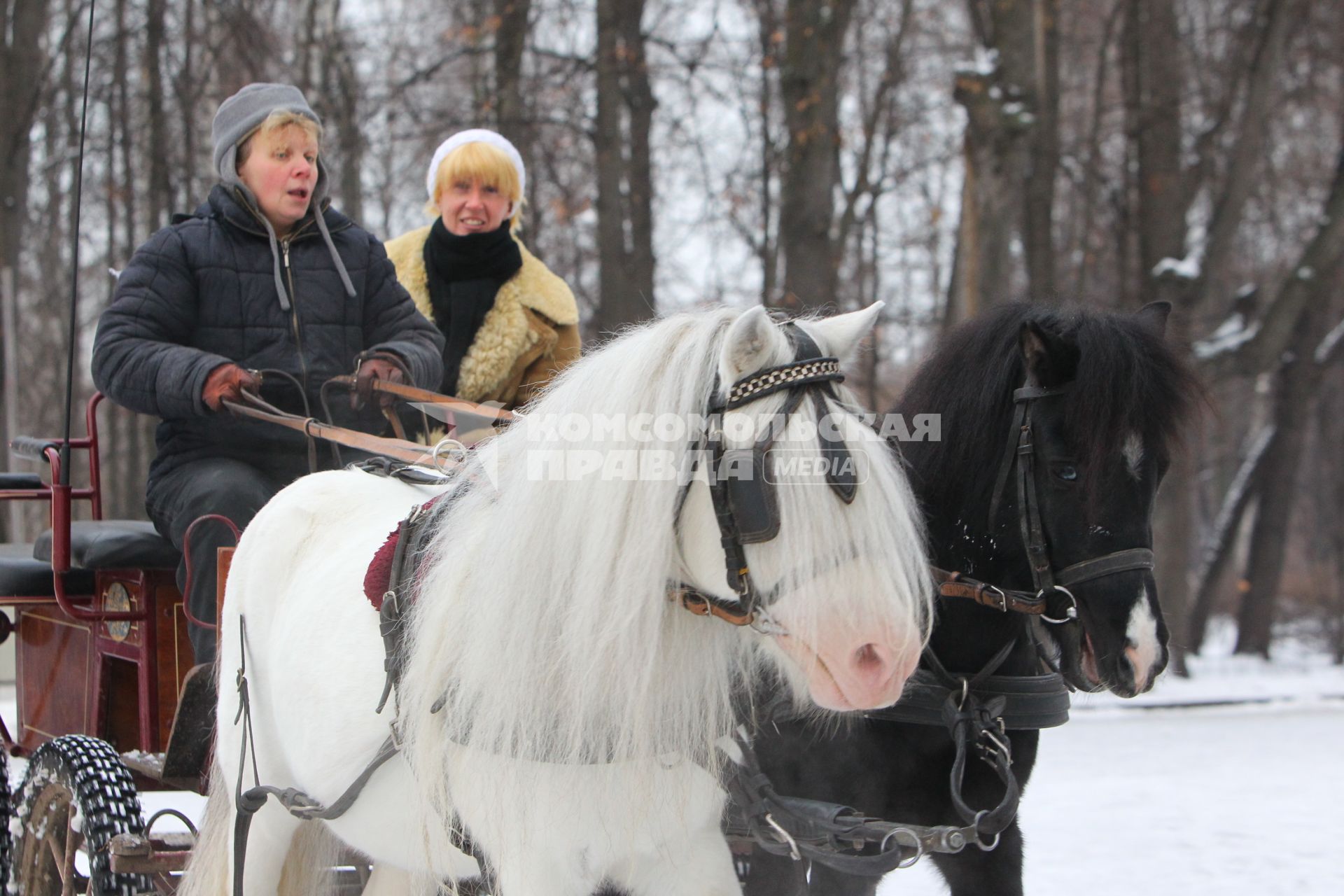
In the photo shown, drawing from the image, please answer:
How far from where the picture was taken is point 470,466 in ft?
7.57

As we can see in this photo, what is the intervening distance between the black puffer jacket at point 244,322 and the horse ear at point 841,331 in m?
1.55

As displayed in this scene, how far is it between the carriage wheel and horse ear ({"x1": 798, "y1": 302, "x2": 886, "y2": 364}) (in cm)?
208

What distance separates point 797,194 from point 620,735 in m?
6.94

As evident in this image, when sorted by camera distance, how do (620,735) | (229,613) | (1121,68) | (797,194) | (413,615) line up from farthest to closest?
(1121,68) → (797,194) → (229,613) → (413,615) → (620,735)

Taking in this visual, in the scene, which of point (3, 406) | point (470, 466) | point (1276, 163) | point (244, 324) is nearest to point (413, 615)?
point (470, 466)

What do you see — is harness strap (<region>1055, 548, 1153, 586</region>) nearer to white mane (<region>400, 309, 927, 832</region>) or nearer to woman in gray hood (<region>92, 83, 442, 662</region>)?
white mane (<region>400, 309, 927, 832</region>)

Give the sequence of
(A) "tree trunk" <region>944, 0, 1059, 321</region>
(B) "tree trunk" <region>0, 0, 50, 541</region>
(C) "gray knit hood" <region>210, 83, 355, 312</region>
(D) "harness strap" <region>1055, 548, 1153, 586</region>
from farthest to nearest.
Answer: (B) "tree trunk" <region>0, 0, 50, 541</region> → (A) "tree trunk" <region>944, 0, 1059, 321</region> → (C) "gray knit hood" <region>210, 83, 355, 312</region> → (D) "harness strap" <region>1055, 548, 1153, 586</region>

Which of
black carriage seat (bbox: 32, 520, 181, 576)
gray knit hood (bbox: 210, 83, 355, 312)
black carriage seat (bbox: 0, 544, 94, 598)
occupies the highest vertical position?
gray knit hood (bbox: 210, 83, 355, 312)

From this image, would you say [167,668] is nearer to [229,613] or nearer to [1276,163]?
[229,613]

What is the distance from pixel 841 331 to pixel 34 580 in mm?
2767

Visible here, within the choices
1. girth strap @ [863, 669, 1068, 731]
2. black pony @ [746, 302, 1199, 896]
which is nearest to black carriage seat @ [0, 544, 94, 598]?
black pony @ [746, 302, 1199, 896]

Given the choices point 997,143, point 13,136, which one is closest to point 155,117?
point 13,136

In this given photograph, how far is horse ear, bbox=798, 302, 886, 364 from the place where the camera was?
1995mm

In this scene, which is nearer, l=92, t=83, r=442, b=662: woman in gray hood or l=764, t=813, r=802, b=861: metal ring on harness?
l=764, t=813, r=802, b=861: metal ring on harness
